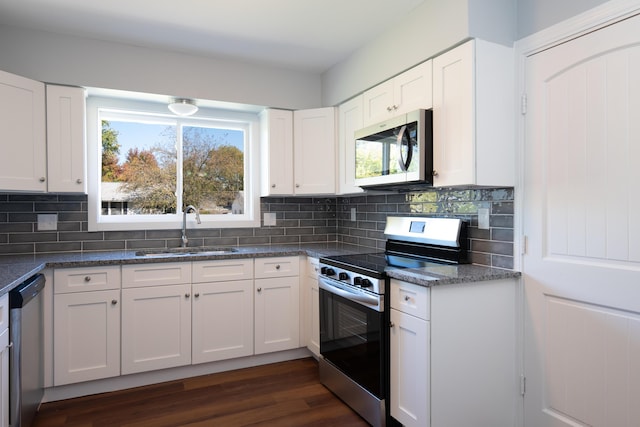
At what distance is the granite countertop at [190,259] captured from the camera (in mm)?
1935

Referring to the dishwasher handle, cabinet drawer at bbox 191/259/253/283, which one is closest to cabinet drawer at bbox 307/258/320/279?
cabinet drawer at bbox 191/259/253/283

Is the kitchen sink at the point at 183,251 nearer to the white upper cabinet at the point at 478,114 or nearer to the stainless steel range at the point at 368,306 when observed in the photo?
the stainless steel range at the point at 368,306

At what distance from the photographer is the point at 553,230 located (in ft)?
6.49

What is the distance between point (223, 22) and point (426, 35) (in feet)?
4.27

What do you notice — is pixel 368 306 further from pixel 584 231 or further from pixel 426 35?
pixel 426 35

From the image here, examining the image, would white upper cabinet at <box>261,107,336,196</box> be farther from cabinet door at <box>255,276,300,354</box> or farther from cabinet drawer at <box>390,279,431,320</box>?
cabinet drawer at <box>390,279,431,320</box>

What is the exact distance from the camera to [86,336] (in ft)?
8.47

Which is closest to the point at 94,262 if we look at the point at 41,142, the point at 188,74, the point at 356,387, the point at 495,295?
the point at 41,142

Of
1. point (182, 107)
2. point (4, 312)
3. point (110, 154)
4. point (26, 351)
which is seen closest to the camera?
point (4, 312)

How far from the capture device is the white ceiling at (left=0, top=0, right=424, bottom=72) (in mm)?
2361

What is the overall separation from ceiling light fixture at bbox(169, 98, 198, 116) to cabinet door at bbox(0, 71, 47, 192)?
845mm

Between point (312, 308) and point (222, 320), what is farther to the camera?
point (312, 308)

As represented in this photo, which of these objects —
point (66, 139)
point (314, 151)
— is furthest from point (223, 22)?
point (66, 139)

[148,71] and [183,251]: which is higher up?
[148,71]
